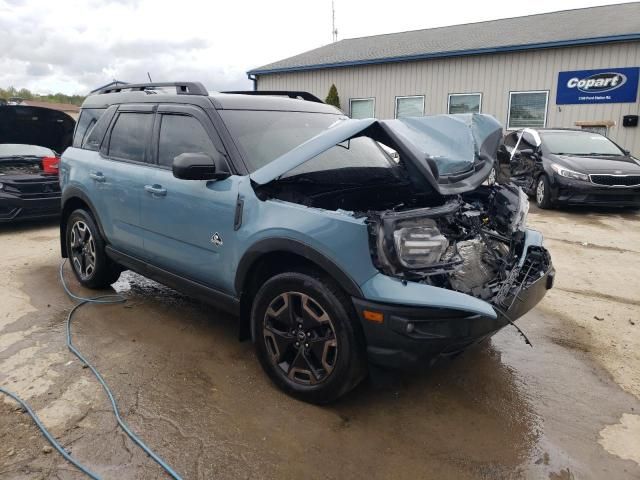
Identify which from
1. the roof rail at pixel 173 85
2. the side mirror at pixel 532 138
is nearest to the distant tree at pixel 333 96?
the side mirror at pixel 532 138

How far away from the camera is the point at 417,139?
116 inches

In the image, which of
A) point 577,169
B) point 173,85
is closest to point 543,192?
point 577,169

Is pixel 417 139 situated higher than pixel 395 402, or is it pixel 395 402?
pixel 417 139

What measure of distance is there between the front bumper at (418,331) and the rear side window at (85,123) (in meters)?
3.52

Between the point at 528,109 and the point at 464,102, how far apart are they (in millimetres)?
2051

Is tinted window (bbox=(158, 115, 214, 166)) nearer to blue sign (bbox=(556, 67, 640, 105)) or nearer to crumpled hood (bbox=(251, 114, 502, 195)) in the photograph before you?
crumpled hood (bbox=(251, 114, 502, 195))

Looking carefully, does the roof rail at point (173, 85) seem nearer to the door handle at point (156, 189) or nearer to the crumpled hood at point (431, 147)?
the door handle at point (156, 189)

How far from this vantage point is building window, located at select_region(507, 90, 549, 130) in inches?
596

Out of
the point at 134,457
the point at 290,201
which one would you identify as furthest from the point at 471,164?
the point at 134,457

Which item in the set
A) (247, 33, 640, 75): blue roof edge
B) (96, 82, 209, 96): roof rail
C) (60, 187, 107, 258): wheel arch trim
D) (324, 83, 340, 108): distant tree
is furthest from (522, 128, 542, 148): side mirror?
(324, 83, 340, 108): distant tree

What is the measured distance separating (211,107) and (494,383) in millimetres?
2637

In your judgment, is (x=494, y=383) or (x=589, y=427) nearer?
(x=589, y=427)

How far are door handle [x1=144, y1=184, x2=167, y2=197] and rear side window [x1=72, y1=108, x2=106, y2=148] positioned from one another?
1434 mm

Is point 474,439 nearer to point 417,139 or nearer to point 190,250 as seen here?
point 417,139
